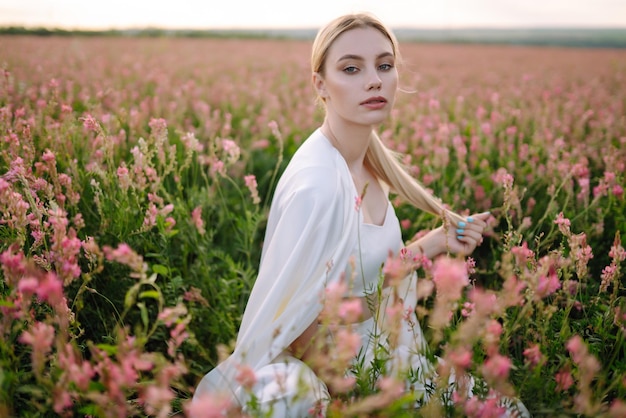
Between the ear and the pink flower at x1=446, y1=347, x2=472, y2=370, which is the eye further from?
the pink flower at x1=446, y1=347, x2=472, y2=370

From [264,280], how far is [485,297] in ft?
3.43

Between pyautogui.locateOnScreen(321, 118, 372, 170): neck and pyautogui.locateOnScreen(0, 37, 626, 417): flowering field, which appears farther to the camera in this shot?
pyautogui.locateOnScreen(321, 118, 372, 170): neck

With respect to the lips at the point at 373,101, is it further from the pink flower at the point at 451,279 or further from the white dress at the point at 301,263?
the pink flower at the point at 451,279

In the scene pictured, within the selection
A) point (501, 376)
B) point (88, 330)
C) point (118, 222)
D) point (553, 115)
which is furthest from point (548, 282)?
Result: point (553, 115)

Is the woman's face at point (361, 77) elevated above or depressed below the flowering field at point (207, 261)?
above

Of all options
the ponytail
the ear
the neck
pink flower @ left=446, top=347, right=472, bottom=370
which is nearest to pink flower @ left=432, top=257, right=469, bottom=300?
pink flower @ left=446, top=347, right=472, bottom=370

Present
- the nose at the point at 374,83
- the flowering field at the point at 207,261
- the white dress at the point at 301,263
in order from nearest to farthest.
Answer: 1. the flowering field at the point at 207,261
2. the white dress at the point at 301,263
3. the nose at the point at 374,83

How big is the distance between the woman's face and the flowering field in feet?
1.98

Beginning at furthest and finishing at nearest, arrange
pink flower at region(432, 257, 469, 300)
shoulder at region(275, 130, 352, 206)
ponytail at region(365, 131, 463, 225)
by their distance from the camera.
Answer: ponytail at region(365, 131, 463, 225) → shoulder at region(275, 130, 352, 206) → pink flower at region(432, 257, 469, 300)

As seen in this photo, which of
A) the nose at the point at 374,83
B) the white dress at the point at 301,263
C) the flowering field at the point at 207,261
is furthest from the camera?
the nose at the point at 374,83

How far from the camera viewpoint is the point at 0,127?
252cm

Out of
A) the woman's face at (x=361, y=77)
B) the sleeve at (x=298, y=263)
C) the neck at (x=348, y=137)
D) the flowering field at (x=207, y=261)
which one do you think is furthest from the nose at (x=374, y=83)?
the flowering field at (x=207, y=261)

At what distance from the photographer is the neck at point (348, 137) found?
2303 mm

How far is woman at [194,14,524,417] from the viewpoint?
1827 mm
